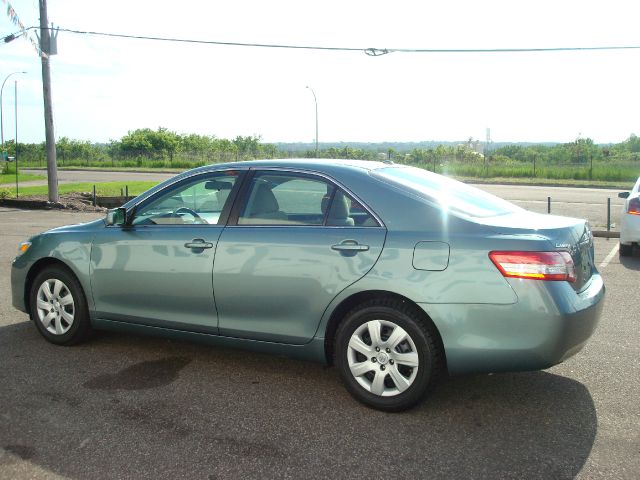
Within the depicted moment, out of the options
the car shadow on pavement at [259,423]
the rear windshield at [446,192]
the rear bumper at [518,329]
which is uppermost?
the rear windshield at [446,192]

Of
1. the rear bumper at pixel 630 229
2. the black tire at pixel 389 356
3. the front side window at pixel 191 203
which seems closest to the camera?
the black tire at pixel 389 356

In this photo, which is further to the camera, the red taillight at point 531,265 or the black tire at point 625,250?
the black tire at point 625,250

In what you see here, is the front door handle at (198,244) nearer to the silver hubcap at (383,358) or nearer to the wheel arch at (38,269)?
the wheel arch at (38,269)

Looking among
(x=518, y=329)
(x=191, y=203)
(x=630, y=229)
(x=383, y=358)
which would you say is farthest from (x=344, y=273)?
(x=630, y=229)

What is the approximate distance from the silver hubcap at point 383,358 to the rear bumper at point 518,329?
9.3 inches

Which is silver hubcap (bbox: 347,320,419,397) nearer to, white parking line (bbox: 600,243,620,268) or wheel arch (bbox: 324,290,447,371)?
wheel arch (bbox: 324,290,447,371)

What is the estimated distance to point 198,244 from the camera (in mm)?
4633

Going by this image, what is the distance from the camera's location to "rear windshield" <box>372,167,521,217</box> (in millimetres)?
4199

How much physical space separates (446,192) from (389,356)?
4.11ft

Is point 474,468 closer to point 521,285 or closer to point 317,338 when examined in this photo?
point 521,285

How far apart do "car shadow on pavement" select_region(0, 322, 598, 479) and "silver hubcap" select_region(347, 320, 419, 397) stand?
19 centimetres

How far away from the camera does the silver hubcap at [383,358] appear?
394cm

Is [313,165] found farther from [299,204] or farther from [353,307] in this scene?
[353,307]

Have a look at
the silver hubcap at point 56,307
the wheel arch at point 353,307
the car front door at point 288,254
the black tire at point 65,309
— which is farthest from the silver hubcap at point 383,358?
the silver hubcap at point 56,307
